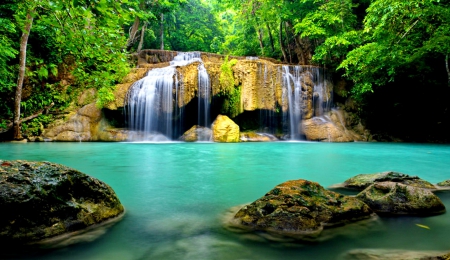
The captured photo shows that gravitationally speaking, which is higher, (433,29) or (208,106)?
(433,29)

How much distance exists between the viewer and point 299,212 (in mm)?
2359

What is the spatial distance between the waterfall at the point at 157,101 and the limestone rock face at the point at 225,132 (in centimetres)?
172

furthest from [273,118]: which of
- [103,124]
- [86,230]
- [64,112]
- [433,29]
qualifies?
[86,230]

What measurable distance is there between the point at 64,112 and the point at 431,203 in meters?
14.3

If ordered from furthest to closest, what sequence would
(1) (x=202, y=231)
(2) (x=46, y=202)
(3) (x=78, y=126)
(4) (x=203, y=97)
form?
1. (4) (x=203, y=97)
2. (3) (x=78, y=126)
3. (1) (x=202, y=231)
4. (2) (x=46, y=202)

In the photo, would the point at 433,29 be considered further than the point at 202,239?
Yes

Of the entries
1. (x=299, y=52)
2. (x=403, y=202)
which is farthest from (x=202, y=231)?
(x=299, y=52)

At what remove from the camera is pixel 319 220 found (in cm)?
237

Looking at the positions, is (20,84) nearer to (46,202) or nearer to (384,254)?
(46,202)

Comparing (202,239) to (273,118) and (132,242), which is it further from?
(273,118)

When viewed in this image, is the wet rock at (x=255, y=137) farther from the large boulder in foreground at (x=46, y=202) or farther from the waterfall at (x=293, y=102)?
the large boulder in foreground at (x=46, y=202)

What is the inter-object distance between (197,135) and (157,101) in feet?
8.81

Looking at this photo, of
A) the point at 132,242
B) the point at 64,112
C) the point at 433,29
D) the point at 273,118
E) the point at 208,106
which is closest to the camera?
the point at 132,242

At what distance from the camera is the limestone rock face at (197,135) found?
13.5m
